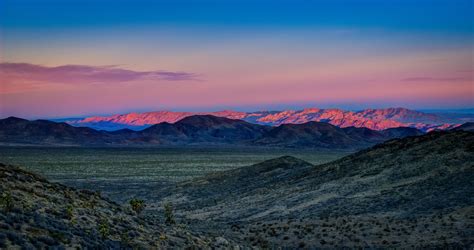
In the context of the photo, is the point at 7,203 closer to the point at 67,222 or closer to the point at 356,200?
the point at 67,222

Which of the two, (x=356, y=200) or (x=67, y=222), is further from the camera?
(x=356, y=200)

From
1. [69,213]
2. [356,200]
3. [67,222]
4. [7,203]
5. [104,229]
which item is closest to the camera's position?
[7,203]

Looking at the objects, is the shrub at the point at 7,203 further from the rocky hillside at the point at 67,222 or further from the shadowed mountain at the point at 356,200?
the shadowed mountain at the point at 356,200

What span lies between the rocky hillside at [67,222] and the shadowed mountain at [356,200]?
4.99m

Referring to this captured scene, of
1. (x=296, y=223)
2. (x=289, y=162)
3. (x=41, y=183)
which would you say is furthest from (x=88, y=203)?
(x=289, y=162)

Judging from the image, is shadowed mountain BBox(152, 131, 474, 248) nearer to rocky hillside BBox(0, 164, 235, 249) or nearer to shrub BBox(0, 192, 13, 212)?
rocky hillside BBox(0, 164, 235, 249)

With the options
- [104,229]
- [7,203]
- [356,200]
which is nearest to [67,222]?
[104,229]

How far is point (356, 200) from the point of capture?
1198 inches

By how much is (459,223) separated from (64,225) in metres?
16.4

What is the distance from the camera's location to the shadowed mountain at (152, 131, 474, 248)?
21297 mm

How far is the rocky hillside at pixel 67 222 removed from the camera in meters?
13.1

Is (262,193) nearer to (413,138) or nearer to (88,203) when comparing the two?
(413,138)

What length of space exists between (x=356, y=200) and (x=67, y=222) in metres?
19.9

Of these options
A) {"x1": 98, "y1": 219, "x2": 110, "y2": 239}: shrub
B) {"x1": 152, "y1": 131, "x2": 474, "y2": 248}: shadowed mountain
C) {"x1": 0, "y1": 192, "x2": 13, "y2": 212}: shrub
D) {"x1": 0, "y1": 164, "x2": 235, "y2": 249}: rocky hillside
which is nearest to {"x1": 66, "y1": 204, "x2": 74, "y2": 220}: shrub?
{"x1": 0, "y1": 164, "x2": 235, "y2": 249}: rocky hillside
